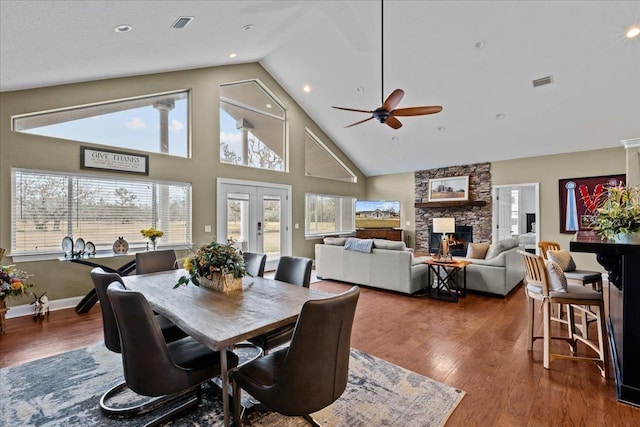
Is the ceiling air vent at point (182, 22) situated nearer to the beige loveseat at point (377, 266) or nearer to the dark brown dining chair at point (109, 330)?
the dark brown dining chair at point (109, 330)

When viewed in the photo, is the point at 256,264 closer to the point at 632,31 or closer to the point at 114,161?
the point at 114,161

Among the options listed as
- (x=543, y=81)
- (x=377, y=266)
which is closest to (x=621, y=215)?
(x=377, y=266)

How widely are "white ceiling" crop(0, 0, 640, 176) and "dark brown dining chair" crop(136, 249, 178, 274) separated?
227 cm

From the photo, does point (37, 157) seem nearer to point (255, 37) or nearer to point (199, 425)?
point (255, 37)

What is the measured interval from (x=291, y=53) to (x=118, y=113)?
3382 millimetres

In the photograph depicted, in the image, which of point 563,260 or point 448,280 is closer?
point 563,260

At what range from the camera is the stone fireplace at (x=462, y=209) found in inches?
316

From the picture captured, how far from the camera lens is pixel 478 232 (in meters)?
8.11

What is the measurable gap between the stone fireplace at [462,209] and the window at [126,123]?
6.67 meters

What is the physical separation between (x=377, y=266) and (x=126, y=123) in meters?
4.82

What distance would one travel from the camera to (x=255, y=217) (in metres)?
6.71

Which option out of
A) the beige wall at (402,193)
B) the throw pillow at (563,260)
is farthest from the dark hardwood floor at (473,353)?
the beige wall at (402,193)

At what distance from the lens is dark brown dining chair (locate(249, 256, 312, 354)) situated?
226 centimetres

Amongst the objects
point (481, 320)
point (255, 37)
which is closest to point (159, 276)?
point (481, 320)
